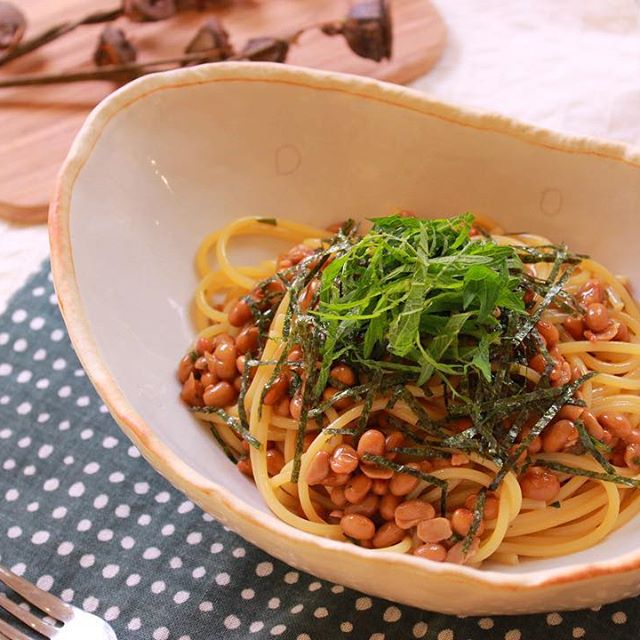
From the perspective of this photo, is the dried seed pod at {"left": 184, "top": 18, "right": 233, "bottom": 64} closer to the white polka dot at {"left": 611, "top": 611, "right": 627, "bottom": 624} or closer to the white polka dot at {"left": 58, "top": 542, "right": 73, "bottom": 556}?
the white polka dot at {"left": 58, "top": 542, "right": 73, "bottom": 556}

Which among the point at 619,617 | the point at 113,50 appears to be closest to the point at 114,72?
the point at 113,50

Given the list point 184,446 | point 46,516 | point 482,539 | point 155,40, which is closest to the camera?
point 482,539

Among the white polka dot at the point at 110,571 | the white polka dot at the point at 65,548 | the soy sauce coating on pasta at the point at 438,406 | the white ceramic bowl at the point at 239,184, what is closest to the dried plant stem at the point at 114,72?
the white ceramic bowl at the point at 239,184

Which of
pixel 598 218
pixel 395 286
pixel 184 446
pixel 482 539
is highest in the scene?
pixel 395 286

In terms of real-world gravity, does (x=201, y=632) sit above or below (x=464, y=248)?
below

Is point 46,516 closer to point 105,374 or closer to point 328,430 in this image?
point 105,374

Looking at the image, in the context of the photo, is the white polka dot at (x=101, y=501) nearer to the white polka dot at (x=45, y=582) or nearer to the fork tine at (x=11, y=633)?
the white polka dot at (x=45, y=582)

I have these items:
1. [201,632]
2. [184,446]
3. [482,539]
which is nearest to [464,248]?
[482,539]

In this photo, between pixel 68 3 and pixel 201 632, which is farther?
pixel 68 3
